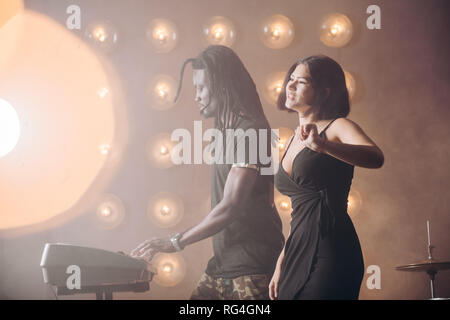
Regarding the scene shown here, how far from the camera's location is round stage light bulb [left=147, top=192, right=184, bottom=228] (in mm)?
2127

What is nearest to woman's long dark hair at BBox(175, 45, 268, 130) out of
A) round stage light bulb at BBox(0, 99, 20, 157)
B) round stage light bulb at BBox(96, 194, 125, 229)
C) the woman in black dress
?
the woman in black dress

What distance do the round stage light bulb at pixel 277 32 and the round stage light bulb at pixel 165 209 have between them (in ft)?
2.68

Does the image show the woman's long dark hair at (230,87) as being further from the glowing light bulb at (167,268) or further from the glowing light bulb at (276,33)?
the glowing light bulb at (167,268)

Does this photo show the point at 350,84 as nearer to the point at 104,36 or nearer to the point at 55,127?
the point at 104,36

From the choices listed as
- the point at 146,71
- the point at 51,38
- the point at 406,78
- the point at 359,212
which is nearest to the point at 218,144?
the point at 146,71

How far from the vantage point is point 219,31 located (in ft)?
7.14

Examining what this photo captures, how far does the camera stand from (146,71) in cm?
223

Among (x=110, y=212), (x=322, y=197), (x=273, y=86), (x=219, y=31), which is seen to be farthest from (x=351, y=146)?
(x=110, y=212)

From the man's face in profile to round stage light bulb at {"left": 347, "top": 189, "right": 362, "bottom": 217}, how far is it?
0.68 m

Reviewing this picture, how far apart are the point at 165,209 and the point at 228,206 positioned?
1.06ft

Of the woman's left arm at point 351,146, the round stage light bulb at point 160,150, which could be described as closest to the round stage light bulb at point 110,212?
the round stage light bulb at point 160,150

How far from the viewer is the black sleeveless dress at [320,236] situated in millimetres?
1695

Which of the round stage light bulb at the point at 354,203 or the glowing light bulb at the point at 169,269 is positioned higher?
the round stage light bulb at the point at 354,203
